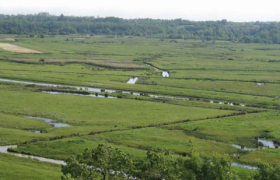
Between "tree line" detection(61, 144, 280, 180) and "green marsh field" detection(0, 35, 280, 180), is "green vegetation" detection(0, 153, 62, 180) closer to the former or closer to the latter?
"green marsh field" detection(0, 35, 280, 180)

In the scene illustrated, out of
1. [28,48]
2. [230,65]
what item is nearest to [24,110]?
[230,65]

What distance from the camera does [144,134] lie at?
5297cm

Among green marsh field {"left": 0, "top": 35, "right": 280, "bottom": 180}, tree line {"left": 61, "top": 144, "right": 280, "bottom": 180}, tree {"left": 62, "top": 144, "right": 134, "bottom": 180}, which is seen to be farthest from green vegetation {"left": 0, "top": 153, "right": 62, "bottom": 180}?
tree line {"left": 61, "top": 144, "right": 280, "bottom": 180}

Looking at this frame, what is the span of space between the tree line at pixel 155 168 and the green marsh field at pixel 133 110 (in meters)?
5.97

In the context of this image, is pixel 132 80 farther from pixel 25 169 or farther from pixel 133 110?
pixel 25 169

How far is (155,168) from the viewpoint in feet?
115

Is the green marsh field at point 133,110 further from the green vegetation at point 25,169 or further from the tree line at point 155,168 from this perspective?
the tree line at point 155,168

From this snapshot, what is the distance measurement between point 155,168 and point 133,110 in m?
32.1

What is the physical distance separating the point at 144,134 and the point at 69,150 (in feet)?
41.9

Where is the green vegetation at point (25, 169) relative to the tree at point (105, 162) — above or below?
below

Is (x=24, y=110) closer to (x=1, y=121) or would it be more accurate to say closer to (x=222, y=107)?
(x=1, y=121)

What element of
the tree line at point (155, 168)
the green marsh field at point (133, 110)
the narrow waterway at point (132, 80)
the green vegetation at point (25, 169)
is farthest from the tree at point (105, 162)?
the narrow waterway at point (132, 80)

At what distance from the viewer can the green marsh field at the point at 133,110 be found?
156 ft

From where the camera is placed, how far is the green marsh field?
47.4m
